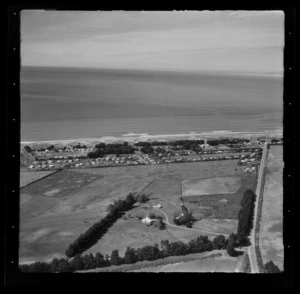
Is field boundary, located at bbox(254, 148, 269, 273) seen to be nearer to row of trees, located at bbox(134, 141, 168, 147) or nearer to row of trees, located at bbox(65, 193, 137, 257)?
row of trees, located at bbox(134, 141, 168, 147)

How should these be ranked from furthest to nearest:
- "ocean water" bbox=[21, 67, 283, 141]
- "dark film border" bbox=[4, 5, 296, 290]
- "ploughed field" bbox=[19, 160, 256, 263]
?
1. "ocean water" bbox=[21, 67, 283, 141]
2. "ploughed field" bbox=[19, 160, 256, 263]
3. "dark film border" bbox=[4, 5, 296, 290]

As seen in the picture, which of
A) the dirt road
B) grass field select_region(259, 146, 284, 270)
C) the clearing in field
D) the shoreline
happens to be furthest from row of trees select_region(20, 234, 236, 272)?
the shoreline

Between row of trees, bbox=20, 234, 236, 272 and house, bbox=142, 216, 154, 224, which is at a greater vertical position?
house, bbox=142, 216, 154, 224

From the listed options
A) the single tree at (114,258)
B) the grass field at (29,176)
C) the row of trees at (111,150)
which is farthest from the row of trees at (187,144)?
the grass field at (29,176)

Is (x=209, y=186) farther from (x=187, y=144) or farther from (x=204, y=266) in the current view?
(x=204, y=266)

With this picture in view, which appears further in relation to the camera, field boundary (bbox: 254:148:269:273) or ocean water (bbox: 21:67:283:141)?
ocean water (bbox: 21:67:283:141)
